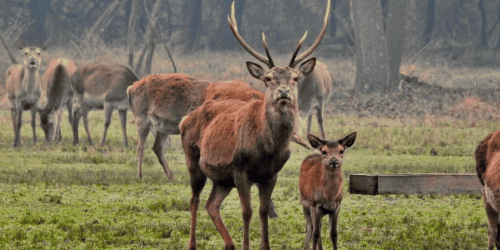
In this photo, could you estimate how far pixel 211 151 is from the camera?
770 cm

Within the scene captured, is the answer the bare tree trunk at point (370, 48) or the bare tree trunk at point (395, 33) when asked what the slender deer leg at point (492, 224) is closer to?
the bare tree trunk at point (370, 48)

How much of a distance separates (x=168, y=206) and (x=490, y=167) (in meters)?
4.90

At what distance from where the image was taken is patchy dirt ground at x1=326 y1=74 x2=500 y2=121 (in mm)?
25656

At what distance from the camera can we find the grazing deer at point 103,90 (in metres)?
19.1

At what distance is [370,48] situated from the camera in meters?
30.0

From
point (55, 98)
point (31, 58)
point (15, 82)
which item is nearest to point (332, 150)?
point (31, 58)

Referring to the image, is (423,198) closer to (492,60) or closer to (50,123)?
(50,123)

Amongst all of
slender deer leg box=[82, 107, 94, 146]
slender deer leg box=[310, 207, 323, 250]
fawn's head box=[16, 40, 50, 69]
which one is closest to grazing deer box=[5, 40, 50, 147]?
fawn's head box=[16, 40, 50, 69]

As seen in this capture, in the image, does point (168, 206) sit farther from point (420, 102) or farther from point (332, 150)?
point (420, 102)

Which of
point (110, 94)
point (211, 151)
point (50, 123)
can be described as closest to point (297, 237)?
point (211, 151)

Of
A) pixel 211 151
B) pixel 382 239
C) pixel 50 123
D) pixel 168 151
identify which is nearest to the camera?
pixel 211 151

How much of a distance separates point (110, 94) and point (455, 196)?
10.0 metres

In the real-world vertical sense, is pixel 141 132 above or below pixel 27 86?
below

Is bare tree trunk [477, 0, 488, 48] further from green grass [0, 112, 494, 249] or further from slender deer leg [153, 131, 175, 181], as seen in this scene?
slender deer leg [153, 131, 175, 181]
